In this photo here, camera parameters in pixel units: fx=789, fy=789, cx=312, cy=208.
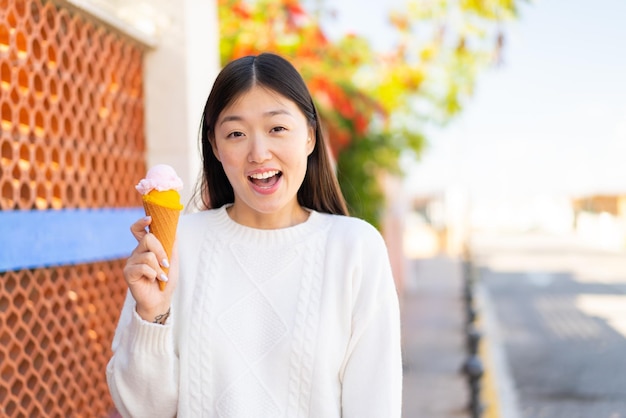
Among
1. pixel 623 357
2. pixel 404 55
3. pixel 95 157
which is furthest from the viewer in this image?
pixel 404 55

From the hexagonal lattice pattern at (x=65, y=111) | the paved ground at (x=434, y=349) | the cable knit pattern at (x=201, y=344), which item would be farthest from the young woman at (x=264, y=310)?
the paved ground at (x=434, y=349)

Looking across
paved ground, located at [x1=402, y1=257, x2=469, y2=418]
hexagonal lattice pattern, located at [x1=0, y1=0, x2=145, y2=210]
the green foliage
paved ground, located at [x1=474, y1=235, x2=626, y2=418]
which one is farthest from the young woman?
paved ground, located at [x1=474, y1=235, x2=626, y2=418]

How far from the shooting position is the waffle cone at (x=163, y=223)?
5.83 ft

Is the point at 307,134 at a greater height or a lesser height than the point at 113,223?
greater

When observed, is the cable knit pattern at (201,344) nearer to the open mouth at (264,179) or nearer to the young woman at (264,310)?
the young woman at (264,310)

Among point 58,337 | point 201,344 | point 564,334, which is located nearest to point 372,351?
point 201,344

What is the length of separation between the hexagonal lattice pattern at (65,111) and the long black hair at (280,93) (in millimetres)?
975

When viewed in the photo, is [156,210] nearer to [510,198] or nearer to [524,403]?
[524,403]

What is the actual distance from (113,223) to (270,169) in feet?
6.15

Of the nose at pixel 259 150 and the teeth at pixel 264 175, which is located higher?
the nose at pixel 259 150

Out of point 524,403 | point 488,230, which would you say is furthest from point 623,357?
point 488,230

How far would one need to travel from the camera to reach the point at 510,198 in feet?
217

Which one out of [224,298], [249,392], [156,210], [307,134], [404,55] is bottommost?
[249,392]

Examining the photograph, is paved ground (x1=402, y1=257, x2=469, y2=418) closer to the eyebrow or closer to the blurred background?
the blurred background
